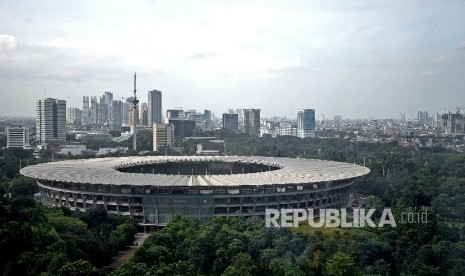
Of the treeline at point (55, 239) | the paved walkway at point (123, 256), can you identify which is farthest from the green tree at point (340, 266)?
the paved walkway at point (123, 256)

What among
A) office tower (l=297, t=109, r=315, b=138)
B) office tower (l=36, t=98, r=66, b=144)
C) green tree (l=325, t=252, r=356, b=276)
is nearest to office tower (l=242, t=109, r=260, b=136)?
office tower (l=297, t=109, r=315, b=138)

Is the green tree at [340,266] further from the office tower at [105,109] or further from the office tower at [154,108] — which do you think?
the office tower at [105,109]

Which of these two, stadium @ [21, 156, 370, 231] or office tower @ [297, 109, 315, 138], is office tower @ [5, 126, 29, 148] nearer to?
stadium @ [21, 156, 370, 231]

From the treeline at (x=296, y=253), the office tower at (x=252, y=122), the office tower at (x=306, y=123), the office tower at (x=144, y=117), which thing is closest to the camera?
the treeline at (x=296, y=253)

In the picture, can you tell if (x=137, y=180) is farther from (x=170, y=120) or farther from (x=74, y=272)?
(x=170, y=120)

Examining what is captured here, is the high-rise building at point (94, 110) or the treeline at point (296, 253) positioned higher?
the high-rise building at point (94, 110)

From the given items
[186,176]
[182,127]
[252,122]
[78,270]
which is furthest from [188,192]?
[252,122]

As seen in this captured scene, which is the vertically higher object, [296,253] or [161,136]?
[161,136]

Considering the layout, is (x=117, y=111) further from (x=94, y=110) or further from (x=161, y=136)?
(x=161, y=136)

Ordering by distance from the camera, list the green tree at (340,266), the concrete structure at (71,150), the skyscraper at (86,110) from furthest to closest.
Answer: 1. the skyscraper at (86,110)
2. the concrete structure at (71,150)
3. the green tree at (340,266)
